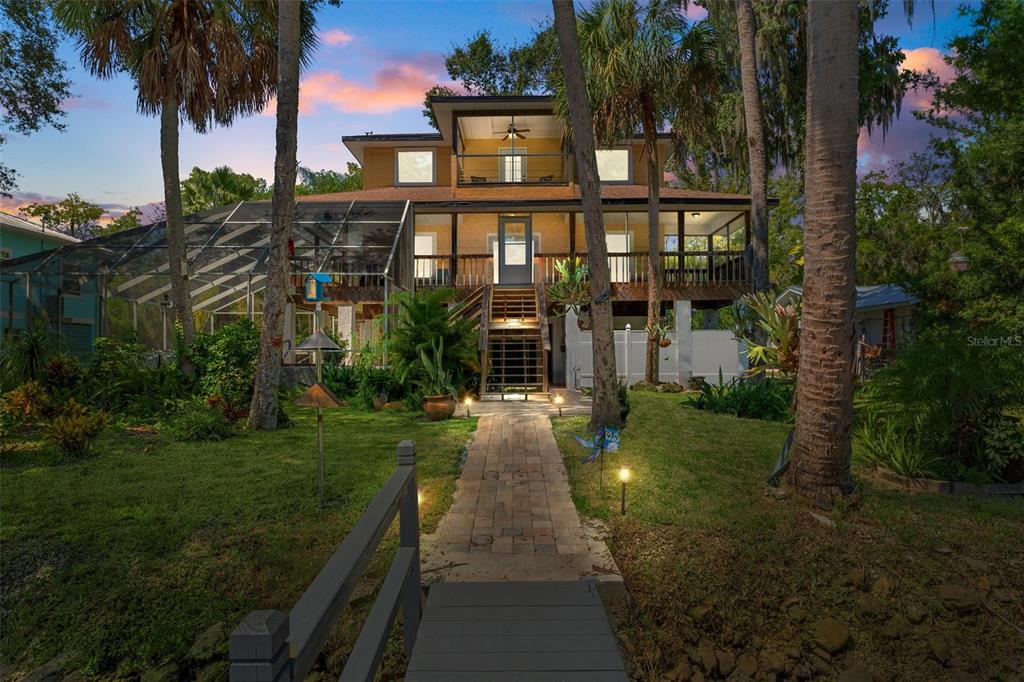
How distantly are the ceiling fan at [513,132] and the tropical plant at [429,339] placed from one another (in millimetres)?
11533

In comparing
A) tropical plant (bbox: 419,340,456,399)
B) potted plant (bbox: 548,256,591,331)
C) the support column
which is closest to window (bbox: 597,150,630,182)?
potted plant (bbox: 548,256,591,331)

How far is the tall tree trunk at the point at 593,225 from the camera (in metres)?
9.39

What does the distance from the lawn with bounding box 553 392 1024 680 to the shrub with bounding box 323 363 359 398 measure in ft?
28.9

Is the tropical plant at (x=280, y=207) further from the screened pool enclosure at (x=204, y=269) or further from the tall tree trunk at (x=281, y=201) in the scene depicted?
the screened pool enclosure at (x=204, y=269)

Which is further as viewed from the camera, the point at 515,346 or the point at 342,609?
the point at 515,346

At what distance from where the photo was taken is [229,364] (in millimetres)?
12047

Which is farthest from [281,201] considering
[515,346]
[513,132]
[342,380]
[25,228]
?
[25,228]

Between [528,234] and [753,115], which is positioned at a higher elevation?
[753,115]

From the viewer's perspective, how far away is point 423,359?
1272 centimetres

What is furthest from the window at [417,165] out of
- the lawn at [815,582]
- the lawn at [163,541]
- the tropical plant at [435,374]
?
the lawn at [815,582]

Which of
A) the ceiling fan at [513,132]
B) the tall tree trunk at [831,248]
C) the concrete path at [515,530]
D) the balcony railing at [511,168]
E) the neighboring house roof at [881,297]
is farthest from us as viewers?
the balcony railing at [511,168]

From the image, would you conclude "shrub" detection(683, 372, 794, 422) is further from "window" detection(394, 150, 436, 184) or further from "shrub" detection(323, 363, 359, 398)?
"window" detection(394, 150, 436, 184)

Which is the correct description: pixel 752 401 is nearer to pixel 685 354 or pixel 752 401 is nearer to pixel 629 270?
pixel 685 354

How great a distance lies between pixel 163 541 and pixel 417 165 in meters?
21.0
